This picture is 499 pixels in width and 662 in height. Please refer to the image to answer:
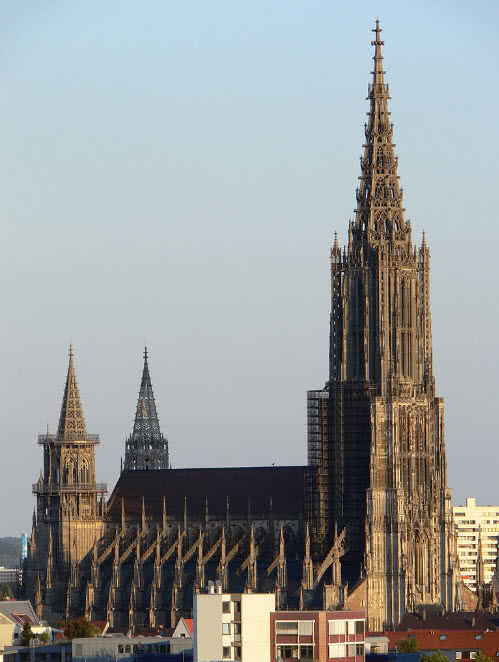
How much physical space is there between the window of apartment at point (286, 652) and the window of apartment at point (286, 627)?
0.64m

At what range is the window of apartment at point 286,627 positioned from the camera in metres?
142

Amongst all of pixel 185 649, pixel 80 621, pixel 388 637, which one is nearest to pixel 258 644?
pixel 185 649

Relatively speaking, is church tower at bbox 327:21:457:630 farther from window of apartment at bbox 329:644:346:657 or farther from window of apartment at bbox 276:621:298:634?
window of apartment at bbox 276:621:298:634

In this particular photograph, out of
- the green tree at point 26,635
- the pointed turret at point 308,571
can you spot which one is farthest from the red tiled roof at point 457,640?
the green tree at point 26,635

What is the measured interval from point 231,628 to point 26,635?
34.4 meters

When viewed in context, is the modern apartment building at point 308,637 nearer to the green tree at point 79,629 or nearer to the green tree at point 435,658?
the green tree at point 435,658

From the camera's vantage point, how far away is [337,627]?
14375cm

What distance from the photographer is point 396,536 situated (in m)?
196

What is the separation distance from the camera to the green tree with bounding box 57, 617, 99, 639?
178 meters

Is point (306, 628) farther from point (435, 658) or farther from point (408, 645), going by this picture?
point (408, 645)

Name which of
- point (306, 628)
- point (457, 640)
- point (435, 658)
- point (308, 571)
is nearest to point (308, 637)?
point (306, 628)

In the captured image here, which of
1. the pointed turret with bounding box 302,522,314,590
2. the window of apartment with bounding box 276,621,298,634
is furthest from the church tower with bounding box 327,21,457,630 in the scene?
the window of apartment with bounding box 276,621,298,634

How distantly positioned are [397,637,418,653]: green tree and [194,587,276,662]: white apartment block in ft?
77.4

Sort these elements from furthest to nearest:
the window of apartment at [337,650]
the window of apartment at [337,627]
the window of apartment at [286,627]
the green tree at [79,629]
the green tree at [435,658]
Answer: the green tree at [79,629], the green tree at [435,658], the window of apartment at [337,627], the window of apartment at [337,650], the window of apartment at [286,627]
